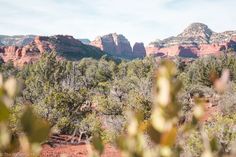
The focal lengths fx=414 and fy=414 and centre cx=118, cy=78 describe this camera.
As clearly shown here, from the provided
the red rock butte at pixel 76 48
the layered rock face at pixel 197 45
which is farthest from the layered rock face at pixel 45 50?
the layered rock face at pixel 197 45

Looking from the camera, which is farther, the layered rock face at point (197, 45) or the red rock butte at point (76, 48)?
the layered rock face at point (197, 45)

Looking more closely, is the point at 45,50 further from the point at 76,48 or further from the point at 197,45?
the point at 197,45

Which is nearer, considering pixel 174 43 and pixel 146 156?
pixel 146 156

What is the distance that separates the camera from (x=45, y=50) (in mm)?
122125

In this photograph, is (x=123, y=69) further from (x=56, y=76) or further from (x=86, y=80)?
(x=56, y=76)

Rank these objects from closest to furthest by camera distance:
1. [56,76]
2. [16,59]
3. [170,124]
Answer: [170,124] < [56,76] < [16,59]

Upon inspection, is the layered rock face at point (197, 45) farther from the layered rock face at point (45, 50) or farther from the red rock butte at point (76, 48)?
the layered rock face at point (45, 50)

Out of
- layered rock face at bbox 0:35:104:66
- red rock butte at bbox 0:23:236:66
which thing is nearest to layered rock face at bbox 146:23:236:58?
red rock butte at bbox 0:23:236:66

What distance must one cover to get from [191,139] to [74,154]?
37.9 feet

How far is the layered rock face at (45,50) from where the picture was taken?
12019 cm

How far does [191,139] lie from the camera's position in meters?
14.4

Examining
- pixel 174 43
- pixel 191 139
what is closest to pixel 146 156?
pixel 191 139

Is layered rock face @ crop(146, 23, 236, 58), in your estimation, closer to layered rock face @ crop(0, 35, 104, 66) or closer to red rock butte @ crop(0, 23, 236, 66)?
red rock butte @ crop(0, 23, 236, 66)

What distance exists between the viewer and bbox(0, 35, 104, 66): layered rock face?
394 feet
